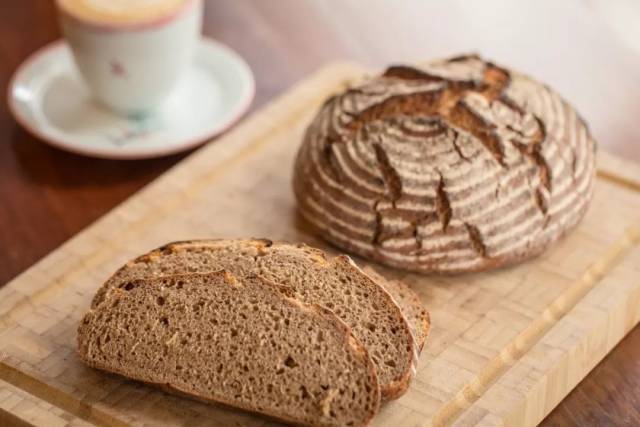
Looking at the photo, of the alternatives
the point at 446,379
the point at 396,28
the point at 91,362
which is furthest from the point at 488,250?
the point at 396,28

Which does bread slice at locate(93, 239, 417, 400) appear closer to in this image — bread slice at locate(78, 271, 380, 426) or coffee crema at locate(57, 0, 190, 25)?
bread slice at locate(78, 271, 380, 426)

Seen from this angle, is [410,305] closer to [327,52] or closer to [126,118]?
[126,118]

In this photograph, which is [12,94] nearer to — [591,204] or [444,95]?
[444,95]

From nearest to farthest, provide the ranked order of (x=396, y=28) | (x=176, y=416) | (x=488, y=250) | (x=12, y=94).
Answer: (x=176, y=416)
(x=488, y=250)
(x=12, y=94)
(x=396, y=28)

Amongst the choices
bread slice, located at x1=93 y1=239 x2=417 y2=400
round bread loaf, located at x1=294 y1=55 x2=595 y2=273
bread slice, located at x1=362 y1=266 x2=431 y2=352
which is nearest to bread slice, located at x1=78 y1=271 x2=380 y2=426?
bread slice, located at x1=93 y1=239 x2=417 y2=400

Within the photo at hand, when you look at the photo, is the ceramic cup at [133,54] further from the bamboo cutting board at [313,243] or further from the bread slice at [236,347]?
the bread slice at [236,347]

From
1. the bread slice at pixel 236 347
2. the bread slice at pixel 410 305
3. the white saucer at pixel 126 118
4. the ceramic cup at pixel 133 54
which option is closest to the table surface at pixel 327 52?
the white saucer at pixel 126 118
